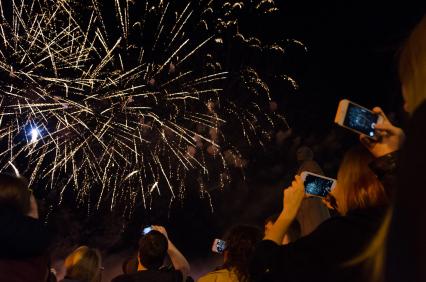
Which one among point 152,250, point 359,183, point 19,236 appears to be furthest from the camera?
point 152,250

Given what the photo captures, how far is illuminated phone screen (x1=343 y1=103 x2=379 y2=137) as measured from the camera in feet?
6.68

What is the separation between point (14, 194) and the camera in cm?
285

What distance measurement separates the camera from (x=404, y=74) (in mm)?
1012

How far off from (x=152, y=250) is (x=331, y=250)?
2.54m

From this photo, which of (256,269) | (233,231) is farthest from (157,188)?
(256,269)

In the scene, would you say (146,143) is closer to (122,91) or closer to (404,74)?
(122,91)

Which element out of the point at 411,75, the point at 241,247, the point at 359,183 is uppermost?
the point at 411,75

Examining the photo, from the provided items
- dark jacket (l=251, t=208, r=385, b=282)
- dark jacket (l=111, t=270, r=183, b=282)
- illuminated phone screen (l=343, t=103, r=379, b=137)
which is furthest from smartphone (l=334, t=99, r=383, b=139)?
dark jacket (l=111, t=270, r=183, b=282)

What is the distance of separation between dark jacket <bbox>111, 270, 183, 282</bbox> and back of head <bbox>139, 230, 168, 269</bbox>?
93 millimetres

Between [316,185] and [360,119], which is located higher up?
[360,119]

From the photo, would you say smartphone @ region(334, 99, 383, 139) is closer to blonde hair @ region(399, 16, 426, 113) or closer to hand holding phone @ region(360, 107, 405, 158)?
hand holding phone @ region(360, 107, 405, 158)

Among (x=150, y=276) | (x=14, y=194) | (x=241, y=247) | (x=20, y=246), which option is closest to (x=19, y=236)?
(x=20, y=246)

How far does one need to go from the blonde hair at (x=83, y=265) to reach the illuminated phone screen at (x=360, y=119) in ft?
9.27

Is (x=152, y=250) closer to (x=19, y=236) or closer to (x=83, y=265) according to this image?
(x=83, y=265)
